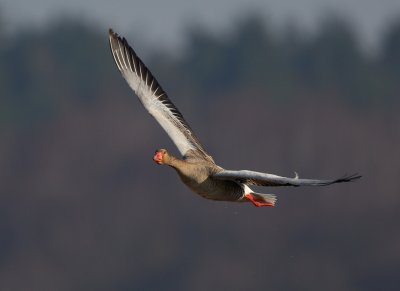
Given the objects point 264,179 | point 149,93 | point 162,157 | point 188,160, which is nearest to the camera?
point 264,179

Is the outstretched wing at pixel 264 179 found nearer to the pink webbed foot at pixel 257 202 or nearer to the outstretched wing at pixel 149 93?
the pink webbed foot at pixel 257 202

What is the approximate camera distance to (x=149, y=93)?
1592 cm

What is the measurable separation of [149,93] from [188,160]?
1463 mm

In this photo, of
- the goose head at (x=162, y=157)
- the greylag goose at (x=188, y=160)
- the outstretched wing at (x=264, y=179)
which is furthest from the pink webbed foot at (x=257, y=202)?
the goose head at (x=162, y=157)

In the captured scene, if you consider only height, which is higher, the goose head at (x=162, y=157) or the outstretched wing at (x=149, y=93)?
the outstretched wing at (x=149, y=93)

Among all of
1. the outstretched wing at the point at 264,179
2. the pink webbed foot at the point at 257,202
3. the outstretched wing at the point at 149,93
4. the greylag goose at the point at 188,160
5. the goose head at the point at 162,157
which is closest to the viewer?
the outstretched wing at the point at 264,179

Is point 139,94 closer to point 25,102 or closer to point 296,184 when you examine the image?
point 296,184

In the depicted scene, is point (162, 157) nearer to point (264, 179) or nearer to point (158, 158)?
point (158, 158)

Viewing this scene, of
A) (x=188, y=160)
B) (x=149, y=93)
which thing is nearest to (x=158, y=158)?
(x=188, y=160)

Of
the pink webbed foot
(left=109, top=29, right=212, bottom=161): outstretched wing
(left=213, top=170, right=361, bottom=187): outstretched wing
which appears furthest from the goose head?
the pink webbed foot

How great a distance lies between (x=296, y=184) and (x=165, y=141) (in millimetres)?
34464

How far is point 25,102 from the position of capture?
5825 centimetres

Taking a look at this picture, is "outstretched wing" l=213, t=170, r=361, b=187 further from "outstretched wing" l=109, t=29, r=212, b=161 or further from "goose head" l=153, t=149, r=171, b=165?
"outstretched wing" l=109, t=29, r=212, b=161

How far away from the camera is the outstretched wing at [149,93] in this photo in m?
15.5
